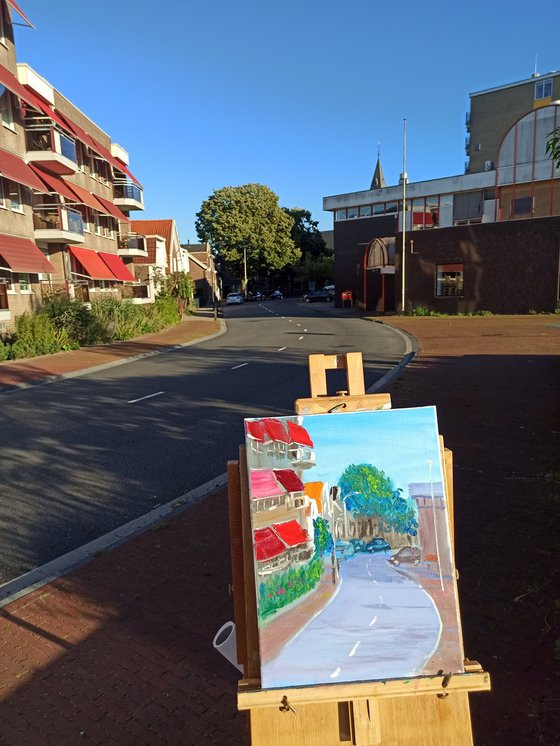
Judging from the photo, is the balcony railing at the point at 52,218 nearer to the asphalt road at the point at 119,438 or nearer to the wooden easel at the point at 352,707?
the asphalt road at the point at 119,438

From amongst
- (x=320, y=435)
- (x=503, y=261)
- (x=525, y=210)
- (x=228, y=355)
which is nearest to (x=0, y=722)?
(x=320, y=435)

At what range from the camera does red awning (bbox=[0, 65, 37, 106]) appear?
2094 centimetres

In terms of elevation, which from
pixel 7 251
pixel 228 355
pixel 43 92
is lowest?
pixel 228 355

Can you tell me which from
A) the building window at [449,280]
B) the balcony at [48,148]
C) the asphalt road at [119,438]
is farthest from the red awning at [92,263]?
the building window at [449,280]

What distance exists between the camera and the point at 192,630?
3715 millimetres

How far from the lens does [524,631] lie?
3504mm

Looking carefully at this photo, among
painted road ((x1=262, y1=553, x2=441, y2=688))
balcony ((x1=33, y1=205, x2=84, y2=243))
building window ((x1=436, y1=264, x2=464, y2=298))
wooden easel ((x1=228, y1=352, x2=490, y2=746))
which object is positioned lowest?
wooden easel ((x1=228, y1=352, x2=490, y2=746))

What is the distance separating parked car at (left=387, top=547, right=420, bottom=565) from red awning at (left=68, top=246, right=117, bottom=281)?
28796 millimetres

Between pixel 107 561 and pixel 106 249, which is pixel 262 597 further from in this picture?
pixel 106 249

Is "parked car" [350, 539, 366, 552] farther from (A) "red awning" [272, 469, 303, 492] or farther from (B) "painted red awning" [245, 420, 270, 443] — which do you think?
(B) "painted red awning" [245, 420, 270, 443]

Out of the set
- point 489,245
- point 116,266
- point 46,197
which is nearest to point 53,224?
point 46,197

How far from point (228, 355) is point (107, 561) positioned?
15.1 m

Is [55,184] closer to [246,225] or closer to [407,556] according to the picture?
[407,556]

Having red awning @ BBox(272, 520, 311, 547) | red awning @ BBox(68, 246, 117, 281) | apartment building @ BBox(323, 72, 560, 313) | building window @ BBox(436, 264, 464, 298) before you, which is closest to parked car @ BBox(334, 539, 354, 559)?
red awning @ BBox(272, 520, 311, 547)
